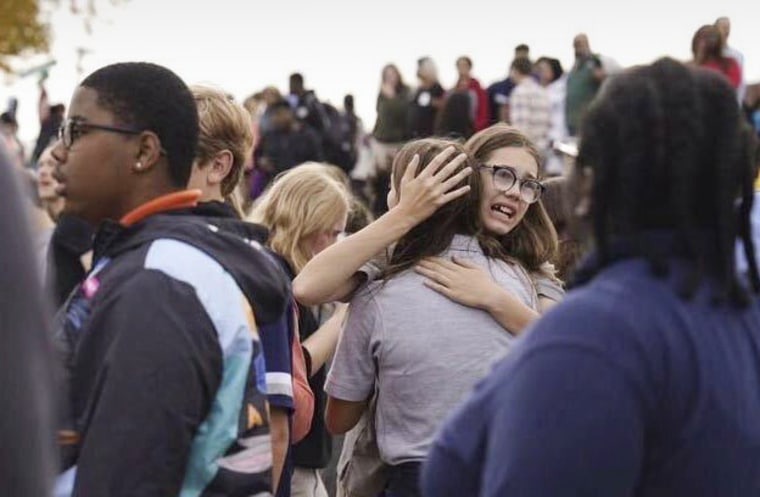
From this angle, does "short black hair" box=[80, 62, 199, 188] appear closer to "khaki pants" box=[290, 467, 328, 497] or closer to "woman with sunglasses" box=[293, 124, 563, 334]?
"woman with sunglasses" box=[293, 124, 563, 334]

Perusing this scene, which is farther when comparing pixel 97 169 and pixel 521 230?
pixel 521 230

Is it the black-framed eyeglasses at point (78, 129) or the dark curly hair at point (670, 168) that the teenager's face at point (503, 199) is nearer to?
the black-framed eyeglasses at point (78, 129)

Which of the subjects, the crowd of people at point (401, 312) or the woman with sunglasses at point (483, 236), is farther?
the woman with sunglasses at point (483, 236)

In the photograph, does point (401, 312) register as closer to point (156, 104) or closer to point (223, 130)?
point (223, 130)

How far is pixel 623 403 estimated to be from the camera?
256 cm

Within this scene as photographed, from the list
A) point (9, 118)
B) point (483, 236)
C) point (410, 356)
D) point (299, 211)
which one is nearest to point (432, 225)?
point (483, 236)

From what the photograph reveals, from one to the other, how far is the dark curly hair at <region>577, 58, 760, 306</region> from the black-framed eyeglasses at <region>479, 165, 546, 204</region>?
7.09ft

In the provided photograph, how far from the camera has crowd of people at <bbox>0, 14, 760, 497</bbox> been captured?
2584 mm

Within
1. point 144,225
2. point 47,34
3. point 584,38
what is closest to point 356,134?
point 584,38

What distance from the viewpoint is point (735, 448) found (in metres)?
2.64

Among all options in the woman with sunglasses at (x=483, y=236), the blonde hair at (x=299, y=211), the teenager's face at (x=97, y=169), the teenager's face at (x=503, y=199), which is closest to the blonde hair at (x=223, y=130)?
the woman with sunglasses at (x=483, y=236)

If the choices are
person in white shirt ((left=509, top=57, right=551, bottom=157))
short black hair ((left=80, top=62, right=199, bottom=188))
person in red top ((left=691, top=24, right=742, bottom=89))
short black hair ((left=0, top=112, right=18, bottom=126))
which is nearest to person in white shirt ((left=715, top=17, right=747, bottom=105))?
person in red top ((left=691, top=24, right=742, bottom=89))

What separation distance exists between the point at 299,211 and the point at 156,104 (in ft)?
7.08

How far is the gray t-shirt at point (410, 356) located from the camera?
4617mm
